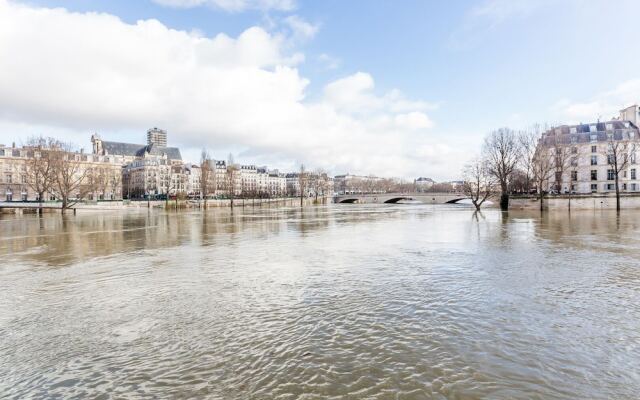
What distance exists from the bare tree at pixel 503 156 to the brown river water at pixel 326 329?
52128 millimetres

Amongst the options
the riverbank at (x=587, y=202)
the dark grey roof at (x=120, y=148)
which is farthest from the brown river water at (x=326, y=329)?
the dark grey roof at (x=120, y=148)

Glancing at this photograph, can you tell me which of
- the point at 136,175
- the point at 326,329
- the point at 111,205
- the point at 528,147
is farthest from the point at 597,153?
the point at 136,175

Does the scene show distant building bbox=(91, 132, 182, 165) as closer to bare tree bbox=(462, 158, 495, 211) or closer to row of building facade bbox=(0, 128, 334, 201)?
row of building facade bbox=(0, 128, 334, 201)

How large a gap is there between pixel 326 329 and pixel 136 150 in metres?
197

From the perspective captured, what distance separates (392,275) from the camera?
12156 mm

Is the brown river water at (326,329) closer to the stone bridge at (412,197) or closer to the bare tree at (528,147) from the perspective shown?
the bare tree at (528,147)

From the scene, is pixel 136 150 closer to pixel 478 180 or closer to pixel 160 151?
pixel 160 151

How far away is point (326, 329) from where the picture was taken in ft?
24.3

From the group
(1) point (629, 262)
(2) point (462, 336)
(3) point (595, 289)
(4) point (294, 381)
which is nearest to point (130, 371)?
(4) point (294, 381)

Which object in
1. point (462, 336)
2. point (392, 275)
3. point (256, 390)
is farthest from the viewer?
point (392, 275)

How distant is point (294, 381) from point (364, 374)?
1.09 metres

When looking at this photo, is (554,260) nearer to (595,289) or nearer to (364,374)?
(595,289)

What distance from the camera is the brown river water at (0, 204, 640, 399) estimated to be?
5.27 meters

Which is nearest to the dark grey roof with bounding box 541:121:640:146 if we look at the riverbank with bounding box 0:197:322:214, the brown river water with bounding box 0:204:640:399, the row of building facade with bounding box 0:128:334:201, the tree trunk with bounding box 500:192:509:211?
the tree trunk with bounding box 500:192:509:211
